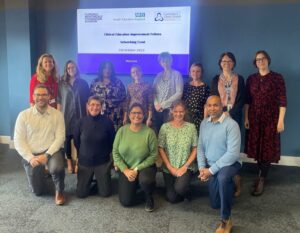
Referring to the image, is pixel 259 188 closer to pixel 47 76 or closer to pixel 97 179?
pixel 97 179

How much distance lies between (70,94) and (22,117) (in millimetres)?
689

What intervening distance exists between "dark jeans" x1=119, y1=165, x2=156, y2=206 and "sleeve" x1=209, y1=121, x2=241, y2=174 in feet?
1.91

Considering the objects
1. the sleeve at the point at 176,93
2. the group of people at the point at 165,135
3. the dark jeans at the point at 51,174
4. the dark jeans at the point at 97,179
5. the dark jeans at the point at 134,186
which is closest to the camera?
the group of people at the point at 165,135

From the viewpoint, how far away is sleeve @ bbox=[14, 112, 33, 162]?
3070mm

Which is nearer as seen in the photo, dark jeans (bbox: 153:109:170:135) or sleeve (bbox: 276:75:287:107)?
sleeve (bbox: 276:75:287:107)

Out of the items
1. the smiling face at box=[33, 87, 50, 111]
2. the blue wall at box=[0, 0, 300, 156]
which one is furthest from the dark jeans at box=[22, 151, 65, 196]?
the blue wall at box=[0, 0, 300, 156]

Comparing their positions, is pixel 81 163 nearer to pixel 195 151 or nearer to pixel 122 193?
pixel 122 193

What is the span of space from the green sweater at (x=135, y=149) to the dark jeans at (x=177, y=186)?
25cm

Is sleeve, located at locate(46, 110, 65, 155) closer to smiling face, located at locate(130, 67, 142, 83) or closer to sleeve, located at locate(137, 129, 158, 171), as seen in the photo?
sleeve, located at locate(137, 129, 158, 171)

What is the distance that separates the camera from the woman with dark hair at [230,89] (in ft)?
10.8

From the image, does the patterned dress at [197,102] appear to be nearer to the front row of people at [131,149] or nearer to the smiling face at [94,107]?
the front row of people at [131,149]

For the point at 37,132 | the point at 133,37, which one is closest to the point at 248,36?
the point at 133,37

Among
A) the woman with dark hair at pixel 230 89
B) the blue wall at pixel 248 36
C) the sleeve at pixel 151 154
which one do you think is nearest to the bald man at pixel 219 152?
the sleeve at pixel 151 154

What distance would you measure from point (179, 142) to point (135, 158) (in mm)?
430
